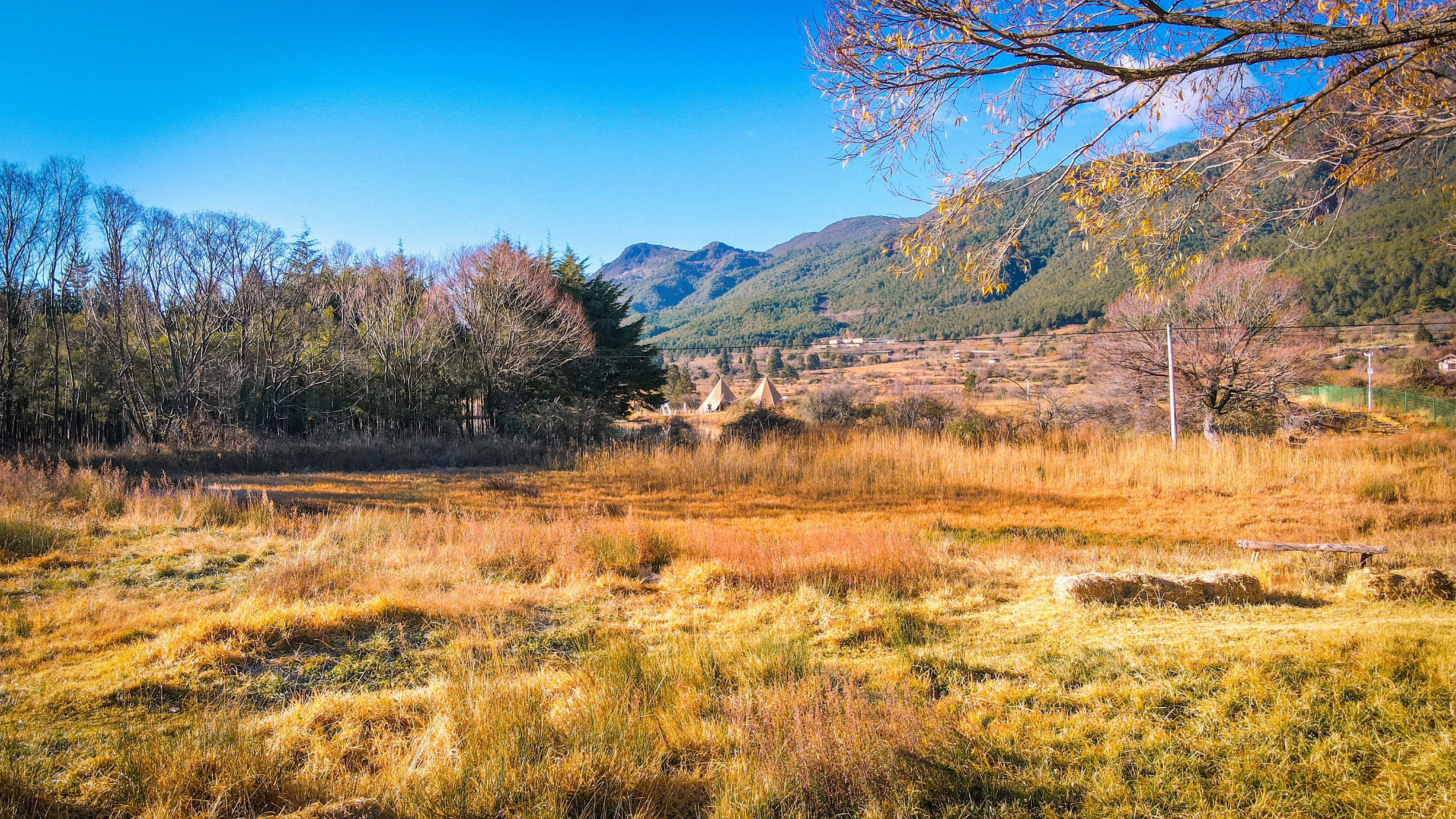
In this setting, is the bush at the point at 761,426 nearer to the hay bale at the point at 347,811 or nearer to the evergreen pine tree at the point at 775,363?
the hay bale at the point at 347,811

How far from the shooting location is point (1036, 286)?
80.5 metres

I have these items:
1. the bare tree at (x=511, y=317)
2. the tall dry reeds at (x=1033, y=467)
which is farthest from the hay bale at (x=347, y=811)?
the bare tree at (x=511, y=317)

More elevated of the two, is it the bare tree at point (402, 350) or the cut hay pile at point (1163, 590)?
the bare tree at point (402, 350)

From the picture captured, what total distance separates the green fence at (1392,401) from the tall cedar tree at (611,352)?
28015 mm

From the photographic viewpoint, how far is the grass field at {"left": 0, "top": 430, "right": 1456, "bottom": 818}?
2.78 meters

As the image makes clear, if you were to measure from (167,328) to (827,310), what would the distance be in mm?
93496

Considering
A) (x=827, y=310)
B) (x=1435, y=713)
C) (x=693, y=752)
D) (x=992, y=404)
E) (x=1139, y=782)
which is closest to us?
(x=1139, y=782)

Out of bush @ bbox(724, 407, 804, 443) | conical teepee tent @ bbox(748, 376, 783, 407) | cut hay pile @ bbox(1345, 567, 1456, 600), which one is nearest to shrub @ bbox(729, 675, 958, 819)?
cut hay pile @ bbox(1345, 567, 1456, 600)

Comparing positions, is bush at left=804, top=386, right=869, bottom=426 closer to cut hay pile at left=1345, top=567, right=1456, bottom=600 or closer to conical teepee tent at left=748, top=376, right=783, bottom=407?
conical teepee tent at left=748, top=376, right=783, bottom=407

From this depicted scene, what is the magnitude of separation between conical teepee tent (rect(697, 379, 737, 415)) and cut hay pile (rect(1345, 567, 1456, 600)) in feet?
120

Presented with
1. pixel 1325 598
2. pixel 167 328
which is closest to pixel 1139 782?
pixel 1325 598

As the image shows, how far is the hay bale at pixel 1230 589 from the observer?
566cm

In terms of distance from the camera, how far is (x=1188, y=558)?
8352mm

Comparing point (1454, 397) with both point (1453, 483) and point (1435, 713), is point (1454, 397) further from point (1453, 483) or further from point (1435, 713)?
point (1435, 713)
